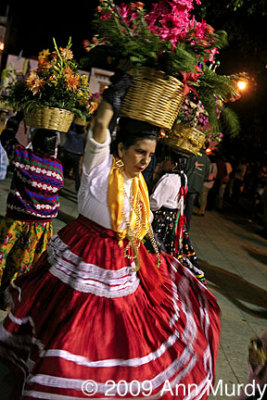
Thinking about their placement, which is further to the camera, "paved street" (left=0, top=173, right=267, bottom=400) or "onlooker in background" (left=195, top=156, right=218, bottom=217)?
"onlooker in background" (left=195, top=156, right=218, bottom=217)

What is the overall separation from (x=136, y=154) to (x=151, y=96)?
402mm

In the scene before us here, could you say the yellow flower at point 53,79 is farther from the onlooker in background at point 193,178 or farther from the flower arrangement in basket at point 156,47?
the onlooker in background at point 193,178

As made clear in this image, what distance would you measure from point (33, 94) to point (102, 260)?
207cm

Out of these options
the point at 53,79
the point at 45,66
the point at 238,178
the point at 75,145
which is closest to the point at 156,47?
the point at 53,79

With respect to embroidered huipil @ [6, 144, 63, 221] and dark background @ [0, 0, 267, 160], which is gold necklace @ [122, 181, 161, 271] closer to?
embroidered huipil @ [6, 144, 63, 221]

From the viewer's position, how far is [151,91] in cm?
220

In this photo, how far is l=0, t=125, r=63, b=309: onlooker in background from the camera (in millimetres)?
3738

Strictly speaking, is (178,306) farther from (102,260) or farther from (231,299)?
(231,299)

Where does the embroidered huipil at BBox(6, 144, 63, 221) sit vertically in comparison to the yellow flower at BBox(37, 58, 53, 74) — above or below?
below

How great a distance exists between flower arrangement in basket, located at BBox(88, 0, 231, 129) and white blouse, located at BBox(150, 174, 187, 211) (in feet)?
7.49

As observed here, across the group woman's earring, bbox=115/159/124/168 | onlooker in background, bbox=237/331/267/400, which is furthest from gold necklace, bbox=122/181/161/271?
onlooker in background, bbox=237/331/267/400

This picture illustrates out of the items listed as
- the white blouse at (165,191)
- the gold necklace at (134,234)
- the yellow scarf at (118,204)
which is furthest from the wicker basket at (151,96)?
the white blouse at (165,191)

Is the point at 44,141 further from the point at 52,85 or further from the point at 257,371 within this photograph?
the point at 257,371

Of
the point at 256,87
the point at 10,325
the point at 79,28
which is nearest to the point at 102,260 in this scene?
the point at 10,325
